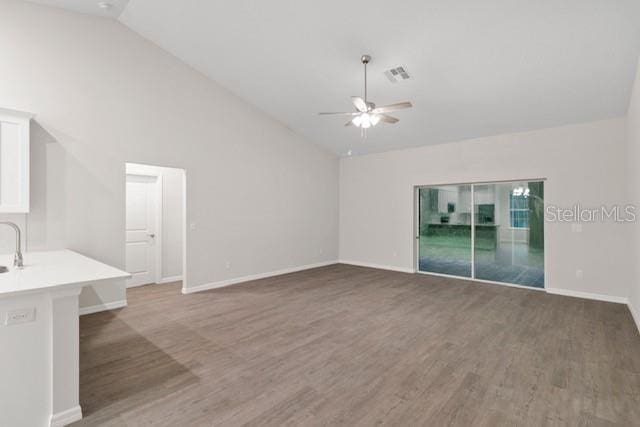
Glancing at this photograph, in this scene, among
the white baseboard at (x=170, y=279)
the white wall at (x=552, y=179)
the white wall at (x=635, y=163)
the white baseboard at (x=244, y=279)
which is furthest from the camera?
the white baseboard at (x=170, y=279)

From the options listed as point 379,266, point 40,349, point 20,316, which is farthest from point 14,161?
point 379,266

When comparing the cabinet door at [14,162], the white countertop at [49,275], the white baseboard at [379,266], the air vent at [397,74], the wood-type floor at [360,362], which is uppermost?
the air vent at [397,74]

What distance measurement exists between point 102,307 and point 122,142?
2.44 meters

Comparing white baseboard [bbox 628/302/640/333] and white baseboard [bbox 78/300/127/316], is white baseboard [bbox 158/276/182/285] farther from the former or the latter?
white baseboard [bbox 628/302/640/333]

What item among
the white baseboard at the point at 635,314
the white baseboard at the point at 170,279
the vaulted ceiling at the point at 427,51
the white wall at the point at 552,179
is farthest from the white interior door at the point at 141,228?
the white baseboard at the point at 635,314

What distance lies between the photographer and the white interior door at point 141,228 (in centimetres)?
577

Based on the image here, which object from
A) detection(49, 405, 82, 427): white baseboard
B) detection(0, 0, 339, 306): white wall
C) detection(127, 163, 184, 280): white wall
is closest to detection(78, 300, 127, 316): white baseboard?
detection(0, 0, 339, 306): white wall

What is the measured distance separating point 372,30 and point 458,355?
3.81 m

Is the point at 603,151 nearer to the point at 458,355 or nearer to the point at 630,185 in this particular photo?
the point at 630,185

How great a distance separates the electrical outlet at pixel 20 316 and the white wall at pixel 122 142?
256cm

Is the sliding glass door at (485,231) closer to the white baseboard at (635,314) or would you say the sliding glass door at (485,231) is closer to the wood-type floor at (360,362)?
the wood-type floor at (360,362)

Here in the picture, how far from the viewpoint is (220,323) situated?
3.82 meters

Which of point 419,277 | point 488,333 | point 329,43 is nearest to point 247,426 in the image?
point 488,333
